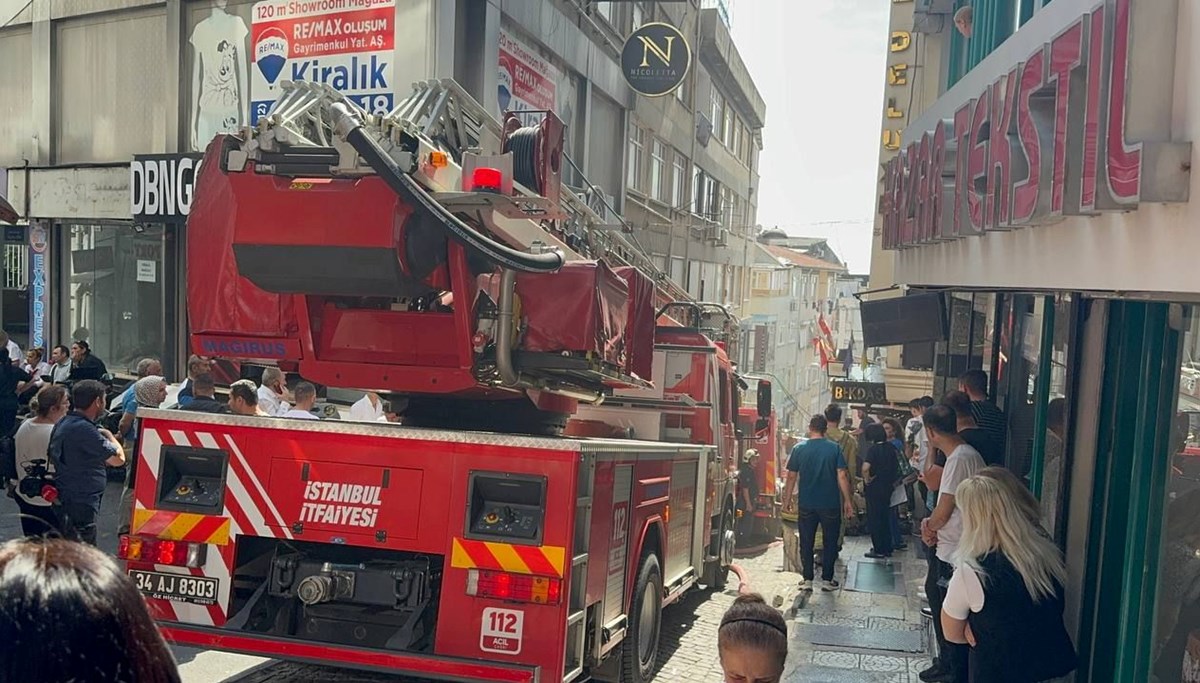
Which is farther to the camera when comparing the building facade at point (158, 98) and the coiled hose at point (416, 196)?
the building facade at point (158, 98)

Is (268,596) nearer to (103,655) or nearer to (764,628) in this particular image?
(764,628)

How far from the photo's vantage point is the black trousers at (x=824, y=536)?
35.4ft

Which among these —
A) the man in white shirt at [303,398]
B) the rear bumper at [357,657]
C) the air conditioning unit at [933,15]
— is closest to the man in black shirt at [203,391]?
the man in white shirt at [303,398]

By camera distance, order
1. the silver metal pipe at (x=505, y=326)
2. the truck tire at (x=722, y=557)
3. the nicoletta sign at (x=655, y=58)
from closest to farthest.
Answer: the silver metal pipe at (x=505, y=326)
the truck tire at (x=722, y=557)
the nicoletta sign at (x=655, y=58)

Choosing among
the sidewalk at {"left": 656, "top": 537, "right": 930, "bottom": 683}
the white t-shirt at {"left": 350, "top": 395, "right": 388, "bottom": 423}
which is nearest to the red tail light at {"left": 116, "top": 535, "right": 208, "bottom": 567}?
the sidewalk at {"left": 656, "top": 537, "right": 930, "bottom": 683}

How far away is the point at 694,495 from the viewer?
9.35 metres

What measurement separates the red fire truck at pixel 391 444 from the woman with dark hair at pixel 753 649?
2.71 metres

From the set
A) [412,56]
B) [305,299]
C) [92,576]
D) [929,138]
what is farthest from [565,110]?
[92,576]

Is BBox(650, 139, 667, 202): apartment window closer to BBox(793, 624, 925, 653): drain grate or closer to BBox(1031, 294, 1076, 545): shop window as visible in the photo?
BBox(793, 624, 925, 653): drain grate

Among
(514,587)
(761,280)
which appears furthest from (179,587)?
(761,280)

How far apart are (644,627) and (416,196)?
363 centimetres

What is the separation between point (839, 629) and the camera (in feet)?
30.3

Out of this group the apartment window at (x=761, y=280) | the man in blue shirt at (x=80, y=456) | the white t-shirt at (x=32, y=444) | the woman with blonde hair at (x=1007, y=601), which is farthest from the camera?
the apartment window at (x=761, y=280)

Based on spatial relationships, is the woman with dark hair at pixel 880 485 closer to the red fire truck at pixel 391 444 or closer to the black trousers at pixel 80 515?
the red fire truck at pixel 391 444
